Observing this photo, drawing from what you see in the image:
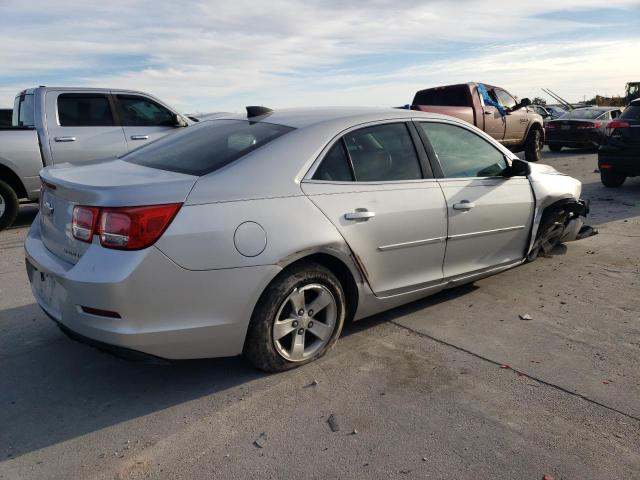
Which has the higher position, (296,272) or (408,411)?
(296,272)

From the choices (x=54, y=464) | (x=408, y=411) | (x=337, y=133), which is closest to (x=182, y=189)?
(x=337, y=133)

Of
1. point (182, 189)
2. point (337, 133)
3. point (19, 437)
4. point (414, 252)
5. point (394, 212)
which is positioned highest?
point (337, 133)

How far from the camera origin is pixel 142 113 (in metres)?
9.20

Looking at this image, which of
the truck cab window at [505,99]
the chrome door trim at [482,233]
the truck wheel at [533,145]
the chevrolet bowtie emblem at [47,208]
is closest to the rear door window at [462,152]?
the chrome door trim at [482,233]

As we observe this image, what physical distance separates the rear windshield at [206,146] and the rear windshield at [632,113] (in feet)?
25.9

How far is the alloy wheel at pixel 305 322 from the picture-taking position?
3486mm

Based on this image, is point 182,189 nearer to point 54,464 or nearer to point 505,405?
point 54,464

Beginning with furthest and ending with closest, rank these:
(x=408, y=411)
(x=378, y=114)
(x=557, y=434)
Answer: (x=378, y=114)
(x=408, y=411)
(x=557, y=434)

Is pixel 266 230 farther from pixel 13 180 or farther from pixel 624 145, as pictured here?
pixel 624 145

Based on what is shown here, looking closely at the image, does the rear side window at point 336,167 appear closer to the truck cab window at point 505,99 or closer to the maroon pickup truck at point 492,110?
the maroon pickup truck at point 492,110

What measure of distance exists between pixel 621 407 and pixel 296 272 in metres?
1.92

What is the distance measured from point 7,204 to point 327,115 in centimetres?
577

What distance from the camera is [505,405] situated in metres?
3.22

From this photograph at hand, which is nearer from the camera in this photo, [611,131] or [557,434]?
[557,434]
